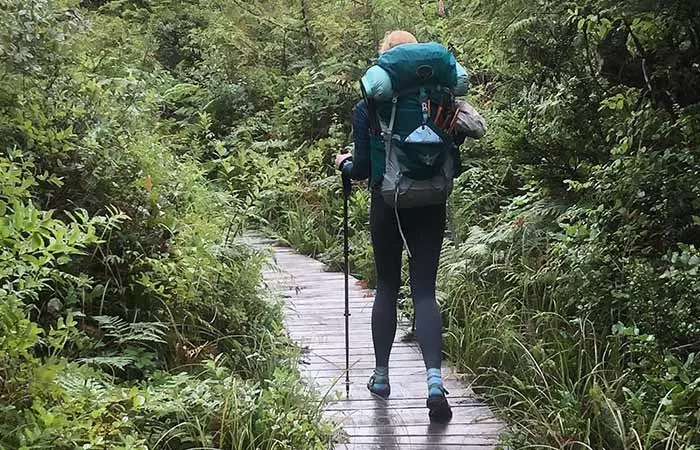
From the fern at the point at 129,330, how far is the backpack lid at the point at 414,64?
1.92 meters

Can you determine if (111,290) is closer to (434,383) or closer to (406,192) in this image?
(406,192)

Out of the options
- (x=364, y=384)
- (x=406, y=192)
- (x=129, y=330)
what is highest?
(x=406, y=192)

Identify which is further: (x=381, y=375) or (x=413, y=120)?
(x=381, y=375)

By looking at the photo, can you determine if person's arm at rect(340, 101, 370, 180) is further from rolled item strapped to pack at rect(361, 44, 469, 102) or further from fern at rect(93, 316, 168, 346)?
fern at rect(93, 316, 168, 346)

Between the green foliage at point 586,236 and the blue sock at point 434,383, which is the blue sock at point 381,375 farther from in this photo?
the green foliage at point 586,236

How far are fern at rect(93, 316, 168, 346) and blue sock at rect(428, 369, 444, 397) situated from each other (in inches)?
60.5

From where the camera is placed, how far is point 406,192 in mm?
4125

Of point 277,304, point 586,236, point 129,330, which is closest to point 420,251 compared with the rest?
point 586,236

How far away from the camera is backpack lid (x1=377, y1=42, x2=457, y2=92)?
405 centimetres

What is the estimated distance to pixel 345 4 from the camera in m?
13.2

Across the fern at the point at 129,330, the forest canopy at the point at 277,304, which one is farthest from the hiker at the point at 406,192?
the fern at the point at 129,330

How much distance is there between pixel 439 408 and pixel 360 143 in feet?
5.19

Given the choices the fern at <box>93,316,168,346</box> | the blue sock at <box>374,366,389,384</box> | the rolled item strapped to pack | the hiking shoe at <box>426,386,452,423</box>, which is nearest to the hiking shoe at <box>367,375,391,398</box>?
the blue sock at <box>374,366,389,384</box>

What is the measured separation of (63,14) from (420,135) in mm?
2568
